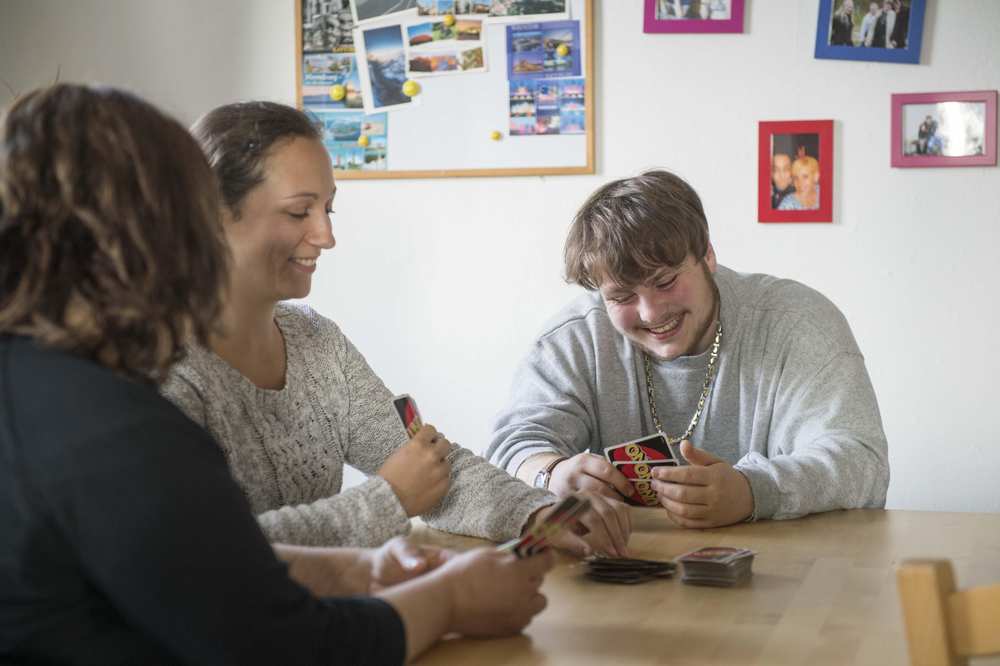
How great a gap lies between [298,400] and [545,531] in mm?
657

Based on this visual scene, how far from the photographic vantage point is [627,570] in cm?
166

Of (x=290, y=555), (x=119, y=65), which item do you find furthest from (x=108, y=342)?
(x=119, y=65)

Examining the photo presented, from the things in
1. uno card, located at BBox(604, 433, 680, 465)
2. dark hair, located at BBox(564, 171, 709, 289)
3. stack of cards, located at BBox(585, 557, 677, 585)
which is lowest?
stack of cards, located at BBox(585, 557, 677, 585)

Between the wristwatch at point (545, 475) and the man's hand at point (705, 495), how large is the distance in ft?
0.76

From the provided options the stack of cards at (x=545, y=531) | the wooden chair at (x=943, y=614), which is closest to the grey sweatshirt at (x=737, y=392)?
the stack of cards at (x=545, y=531)

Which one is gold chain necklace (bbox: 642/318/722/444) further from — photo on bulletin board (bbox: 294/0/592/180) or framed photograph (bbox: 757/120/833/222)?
photo on bulletin board (bbox: 294/0/592/180)

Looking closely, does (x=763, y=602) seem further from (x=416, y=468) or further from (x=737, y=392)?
(x=737, y=392)

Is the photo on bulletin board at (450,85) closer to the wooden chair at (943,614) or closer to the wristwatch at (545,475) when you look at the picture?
the wristwatch at (545,475)

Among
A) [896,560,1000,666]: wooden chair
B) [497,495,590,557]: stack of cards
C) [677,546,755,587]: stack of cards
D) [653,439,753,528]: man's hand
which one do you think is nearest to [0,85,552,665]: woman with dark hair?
[497,495,590,557]: stack of cards

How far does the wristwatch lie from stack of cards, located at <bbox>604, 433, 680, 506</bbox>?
4.7 inches

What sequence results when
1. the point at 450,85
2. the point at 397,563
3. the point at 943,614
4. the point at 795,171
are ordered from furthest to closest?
the point at 450,85, the point at 795,171, the point at 397,563, the point at 943,614

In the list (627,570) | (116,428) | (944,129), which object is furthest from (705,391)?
(116,428)

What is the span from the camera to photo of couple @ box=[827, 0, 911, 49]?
335cm

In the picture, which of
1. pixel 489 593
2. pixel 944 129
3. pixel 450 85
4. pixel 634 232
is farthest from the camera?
pixel 450 85
